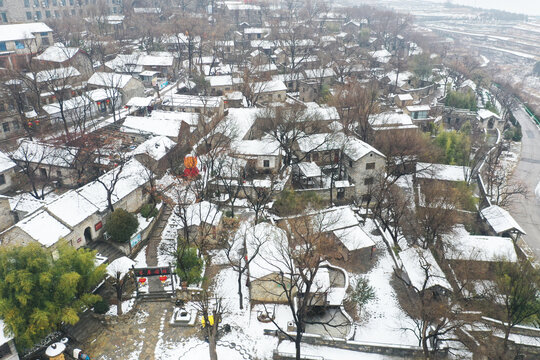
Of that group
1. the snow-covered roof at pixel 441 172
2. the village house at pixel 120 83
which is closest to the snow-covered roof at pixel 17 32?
the village house at pixel 120 83

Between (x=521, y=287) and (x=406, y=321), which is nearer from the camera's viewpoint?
(x=521, y=287)

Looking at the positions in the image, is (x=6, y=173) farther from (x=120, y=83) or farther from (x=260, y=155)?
(x=260, y=155)

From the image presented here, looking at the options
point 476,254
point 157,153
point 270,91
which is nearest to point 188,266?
point 157,153

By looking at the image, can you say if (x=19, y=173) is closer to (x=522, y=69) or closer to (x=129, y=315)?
(x=129, y=315)

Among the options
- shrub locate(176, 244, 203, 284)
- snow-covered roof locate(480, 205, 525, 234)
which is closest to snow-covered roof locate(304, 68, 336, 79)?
snow-covered roof locate(480, 205, 525, 234)

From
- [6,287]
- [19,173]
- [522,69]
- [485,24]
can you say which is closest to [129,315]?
[6,287]

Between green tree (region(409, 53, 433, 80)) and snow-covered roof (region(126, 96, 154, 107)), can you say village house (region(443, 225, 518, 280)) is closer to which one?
snow-covered roof (region(126, 96, 154, 107))
